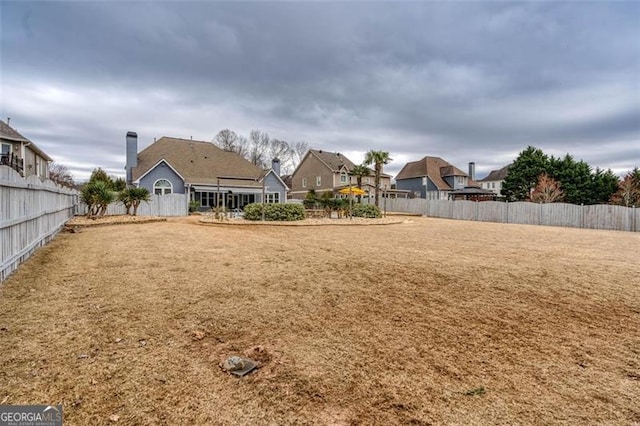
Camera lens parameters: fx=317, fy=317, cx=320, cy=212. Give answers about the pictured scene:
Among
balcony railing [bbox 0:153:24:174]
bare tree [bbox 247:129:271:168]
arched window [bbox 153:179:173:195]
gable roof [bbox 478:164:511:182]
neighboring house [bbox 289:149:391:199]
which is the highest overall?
bare tree [bbox 247:129:271:168]

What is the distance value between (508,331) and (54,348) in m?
4.65

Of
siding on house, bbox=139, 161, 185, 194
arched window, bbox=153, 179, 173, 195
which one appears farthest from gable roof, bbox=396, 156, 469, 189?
arched window, bbox=153, 179, 173, 195

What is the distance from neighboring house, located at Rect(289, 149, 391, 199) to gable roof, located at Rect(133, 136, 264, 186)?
10359mm

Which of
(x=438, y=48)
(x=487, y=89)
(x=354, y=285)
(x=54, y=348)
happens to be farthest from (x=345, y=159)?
(x=54, y=348)

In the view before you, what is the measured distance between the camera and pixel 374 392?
2406 millimetres

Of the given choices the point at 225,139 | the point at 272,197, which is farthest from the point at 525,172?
the point at 225,139

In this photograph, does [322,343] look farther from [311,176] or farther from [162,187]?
[311,176]

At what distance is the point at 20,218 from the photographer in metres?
6.08

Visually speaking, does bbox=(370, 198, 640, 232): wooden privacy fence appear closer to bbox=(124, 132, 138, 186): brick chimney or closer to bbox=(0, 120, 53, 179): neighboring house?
bbox=(124, 132, 138, 186): brick chimney

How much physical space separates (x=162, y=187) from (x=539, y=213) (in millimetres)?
29194

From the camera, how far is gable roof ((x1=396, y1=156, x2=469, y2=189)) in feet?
149

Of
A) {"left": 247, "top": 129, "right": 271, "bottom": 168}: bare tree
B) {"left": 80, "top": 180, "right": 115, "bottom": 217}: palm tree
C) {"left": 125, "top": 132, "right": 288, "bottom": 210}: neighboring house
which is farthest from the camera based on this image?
{"left": 247, "top": 129, "right": 271, "bottom": 168}: bare tree

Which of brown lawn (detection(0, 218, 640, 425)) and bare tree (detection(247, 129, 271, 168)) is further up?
bare tree (detection(247, 129, 271, 168))

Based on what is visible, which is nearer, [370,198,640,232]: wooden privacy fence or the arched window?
[370,198,640,232]: wooden privacy fence
